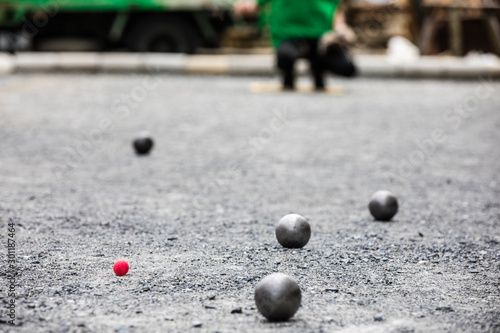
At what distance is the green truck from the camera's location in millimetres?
13180

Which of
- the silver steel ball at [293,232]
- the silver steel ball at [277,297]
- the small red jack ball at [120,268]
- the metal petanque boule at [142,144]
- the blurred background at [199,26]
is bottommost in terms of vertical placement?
the blurred background at [199,26]

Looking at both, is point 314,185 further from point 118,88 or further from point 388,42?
point 388,42

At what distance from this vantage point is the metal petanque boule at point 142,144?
230 inches

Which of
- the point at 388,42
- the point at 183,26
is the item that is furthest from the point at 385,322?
the point at 388,42

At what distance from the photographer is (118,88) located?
1032 centimetres

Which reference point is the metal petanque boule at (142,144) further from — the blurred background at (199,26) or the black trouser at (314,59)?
the blurred background at (199,26)

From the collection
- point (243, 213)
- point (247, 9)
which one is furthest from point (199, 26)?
point (243, 213)

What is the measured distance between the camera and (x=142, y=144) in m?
5.85

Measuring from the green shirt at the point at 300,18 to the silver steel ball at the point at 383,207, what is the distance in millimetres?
6010

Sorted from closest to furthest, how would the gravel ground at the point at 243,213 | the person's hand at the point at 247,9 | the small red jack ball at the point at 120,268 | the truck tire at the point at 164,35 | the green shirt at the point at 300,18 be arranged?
the gravel ground at the point at 243,213, the small red jack ball at the point at 120,268, the person's hand at the point at 247,9, the green shirt at the point at 300,18, the truck tire at the point at 164,35

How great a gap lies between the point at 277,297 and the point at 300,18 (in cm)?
774

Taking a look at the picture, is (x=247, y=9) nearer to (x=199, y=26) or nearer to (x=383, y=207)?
(x=199, y=26)

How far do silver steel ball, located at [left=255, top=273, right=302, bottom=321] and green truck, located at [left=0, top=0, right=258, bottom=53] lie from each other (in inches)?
432

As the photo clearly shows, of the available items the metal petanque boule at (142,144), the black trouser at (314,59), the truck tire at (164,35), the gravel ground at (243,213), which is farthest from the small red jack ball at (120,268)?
the truck tire at (164,35)
